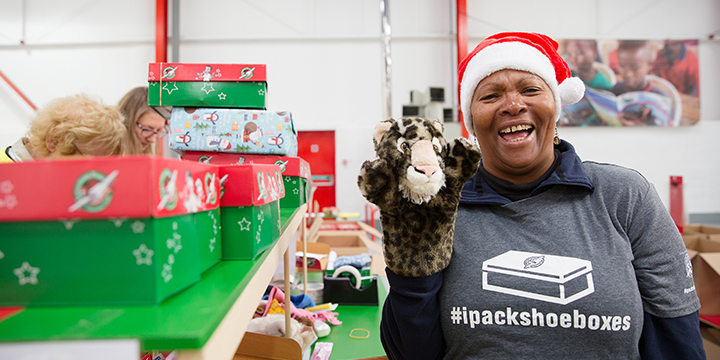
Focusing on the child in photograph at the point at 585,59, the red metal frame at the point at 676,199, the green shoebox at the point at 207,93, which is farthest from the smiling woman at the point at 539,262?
the child in photograph at the point at 585,59

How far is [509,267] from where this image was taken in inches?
30.5

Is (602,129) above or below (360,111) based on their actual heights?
below

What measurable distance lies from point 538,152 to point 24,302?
97cm

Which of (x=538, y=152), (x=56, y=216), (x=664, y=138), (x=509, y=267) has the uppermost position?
(x=664, y=138)

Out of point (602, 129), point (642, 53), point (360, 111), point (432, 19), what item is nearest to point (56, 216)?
point (360, 111)

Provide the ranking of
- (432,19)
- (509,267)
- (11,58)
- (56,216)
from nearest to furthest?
1. (56,216)
2. (509,267)
3. (11,58)
4. (432,19)

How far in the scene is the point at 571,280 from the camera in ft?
2.43

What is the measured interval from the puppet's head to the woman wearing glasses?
1.55 m

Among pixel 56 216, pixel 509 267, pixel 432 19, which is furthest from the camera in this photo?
pixel 432 19

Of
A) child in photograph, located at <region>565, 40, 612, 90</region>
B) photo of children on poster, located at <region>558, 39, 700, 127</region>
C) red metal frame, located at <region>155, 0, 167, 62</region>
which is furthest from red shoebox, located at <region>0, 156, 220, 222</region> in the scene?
child in photograph, located at <region>565, 40, 612, 90</region>

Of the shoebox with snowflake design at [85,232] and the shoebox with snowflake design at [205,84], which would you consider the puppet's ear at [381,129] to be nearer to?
the shoebox with snowflake design at [85,232]

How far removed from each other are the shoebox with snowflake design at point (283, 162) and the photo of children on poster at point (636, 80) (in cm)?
564

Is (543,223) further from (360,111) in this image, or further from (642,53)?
(642,53)

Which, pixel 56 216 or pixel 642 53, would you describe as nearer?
pixel 56 216
